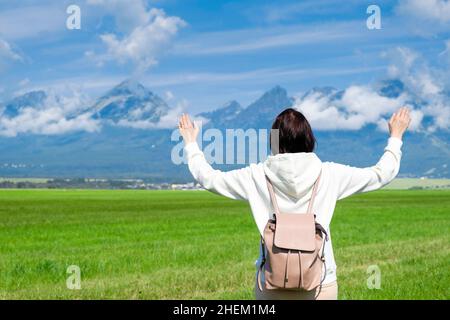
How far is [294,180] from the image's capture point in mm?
5633

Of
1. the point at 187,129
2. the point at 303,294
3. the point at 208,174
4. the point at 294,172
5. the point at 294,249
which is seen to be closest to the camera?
the point at 294,249

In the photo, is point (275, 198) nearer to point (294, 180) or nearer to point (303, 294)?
point (294, 180)

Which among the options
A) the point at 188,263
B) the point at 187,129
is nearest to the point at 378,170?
the point at 187,129

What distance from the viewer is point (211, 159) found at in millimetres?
6773

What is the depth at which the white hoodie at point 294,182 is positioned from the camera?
5.68m

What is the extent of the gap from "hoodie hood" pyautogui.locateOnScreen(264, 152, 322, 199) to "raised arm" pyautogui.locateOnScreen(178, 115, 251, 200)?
9.4 inches

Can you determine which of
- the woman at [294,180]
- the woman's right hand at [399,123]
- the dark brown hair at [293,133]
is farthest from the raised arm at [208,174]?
the woman's right hand at [399,123]

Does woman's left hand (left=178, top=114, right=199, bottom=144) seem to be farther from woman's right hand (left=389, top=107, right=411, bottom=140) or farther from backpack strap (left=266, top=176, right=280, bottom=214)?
woman's right hand (left=389, top=107, right=411, bottom=140)

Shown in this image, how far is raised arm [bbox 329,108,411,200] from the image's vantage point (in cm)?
585

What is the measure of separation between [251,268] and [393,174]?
33.7ft

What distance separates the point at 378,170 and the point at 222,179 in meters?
1.32

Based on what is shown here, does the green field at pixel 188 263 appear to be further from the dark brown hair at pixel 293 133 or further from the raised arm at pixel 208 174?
the dark brown hair at pixel 293 133
